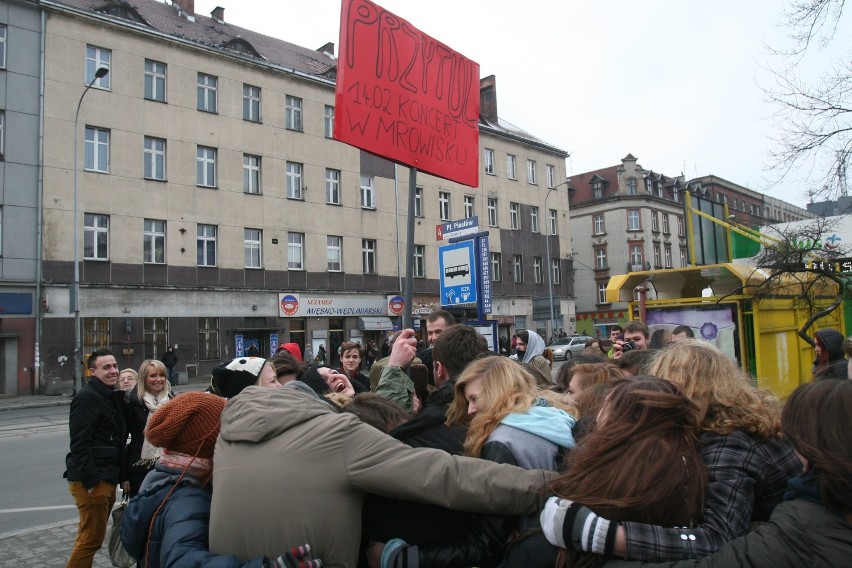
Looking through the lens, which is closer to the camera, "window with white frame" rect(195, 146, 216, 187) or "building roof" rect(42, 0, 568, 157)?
"building roof" rect(42, 0, 568, 157)

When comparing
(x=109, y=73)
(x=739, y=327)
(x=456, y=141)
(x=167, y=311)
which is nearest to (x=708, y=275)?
(x=739, y=327)

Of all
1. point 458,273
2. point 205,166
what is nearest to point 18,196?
point 205,166

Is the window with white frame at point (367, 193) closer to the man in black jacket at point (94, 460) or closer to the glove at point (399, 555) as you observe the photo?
the man in black jacket at point (94, 460)

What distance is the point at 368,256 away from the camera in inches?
1344

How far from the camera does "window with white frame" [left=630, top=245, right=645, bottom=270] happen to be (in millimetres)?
58875

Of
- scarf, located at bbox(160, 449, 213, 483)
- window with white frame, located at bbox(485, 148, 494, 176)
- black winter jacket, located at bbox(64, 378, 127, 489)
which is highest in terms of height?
window with white frame, located at bbox(485, 148, 494, 176)

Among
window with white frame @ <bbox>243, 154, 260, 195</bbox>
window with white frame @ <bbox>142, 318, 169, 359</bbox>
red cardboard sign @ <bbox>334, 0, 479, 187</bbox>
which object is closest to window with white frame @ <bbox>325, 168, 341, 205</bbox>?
window with white frame @ <bbox>243, 154, 260, 195</bbox>

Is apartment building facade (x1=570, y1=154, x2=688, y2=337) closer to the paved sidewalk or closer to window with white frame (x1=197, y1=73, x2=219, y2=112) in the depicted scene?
window with white frame (x1=197, y1=73, x2=219, y2=112)

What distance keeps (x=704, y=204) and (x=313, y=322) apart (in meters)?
23.5

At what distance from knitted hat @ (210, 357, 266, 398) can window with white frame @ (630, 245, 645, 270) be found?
58.2 m

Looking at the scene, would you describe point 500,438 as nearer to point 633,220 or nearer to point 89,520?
point 89,520

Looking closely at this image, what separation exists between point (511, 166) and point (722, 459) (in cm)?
4164

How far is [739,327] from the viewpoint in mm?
8477

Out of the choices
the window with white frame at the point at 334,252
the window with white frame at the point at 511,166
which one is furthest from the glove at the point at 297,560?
the window with white frame at the point at 511,166
